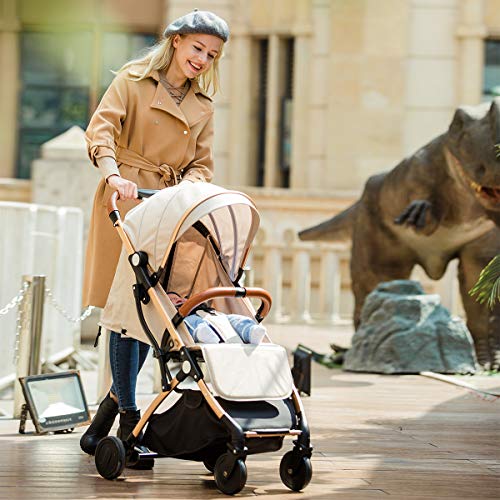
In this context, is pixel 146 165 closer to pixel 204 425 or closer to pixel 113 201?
pixel 113 201

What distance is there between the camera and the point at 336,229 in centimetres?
1073

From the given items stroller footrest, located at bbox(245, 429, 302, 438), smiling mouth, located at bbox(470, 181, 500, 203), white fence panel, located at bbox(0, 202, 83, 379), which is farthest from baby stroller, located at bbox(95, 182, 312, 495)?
smiling mouth, located at bbox(470, 181, 500, 203)

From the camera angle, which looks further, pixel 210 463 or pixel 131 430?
pixel 131 430

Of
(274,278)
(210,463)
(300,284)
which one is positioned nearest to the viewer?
(210,463)

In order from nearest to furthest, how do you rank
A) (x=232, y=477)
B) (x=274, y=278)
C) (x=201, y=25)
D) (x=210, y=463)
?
1. (x=232, y=477)
2. (x=210, y=463)
3. (x=201, y=25)
4. (x=274, y=278)

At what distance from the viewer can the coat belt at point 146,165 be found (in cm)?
494

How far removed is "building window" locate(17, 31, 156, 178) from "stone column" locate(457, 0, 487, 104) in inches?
175


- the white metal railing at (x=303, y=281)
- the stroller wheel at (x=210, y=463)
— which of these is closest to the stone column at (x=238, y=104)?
the white metal railing at (x=303, y=281)

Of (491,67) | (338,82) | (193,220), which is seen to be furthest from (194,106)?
(491,67)

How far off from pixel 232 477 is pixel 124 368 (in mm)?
751

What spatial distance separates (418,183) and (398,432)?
11.1 feet

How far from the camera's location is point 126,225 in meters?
4.55

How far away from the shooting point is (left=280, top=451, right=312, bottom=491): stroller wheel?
4.24 m

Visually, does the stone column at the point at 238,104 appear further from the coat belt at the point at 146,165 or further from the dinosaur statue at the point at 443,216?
the coat belt at the point at 146,165
